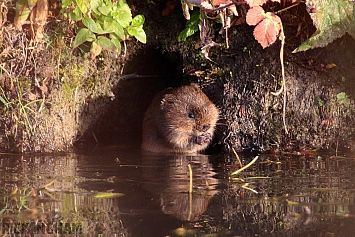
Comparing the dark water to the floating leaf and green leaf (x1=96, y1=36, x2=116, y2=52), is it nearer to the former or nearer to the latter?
the floating leaf

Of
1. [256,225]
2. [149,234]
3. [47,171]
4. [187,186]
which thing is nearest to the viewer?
[149,234]

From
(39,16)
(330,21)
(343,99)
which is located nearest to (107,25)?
(39,16)

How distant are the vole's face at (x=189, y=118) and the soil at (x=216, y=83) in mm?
151

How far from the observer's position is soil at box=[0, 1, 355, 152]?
610cm

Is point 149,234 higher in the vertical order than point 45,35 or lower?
lower

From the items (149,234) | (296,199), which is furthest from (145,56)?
(149,234)

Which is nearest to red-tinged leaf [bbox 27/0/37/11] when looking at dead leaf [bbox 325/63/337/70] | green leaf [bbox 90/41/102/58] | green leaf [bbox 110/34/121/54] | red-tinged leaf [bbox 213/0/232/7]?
green leaf [bbox 90/41/102/58]

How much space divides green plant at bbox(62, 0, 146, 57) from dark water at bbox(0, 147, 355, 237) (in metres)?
1.15

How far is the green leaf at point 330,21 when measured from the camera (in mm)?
5609

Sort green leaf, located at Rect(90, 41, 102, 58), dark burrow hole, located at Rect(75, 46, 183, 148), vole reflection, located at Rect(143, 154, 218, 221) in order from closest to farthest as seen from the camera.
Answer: vole reflection, located at Rect(143, 154, 218, 221), green leaf, located at Rect(90, 41, 102, 58), dark burrow hole, located at Rect(75, 46, 183, 148)

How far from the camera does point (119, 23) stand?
581 cm

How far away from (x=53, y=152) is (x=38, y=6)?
1.52m

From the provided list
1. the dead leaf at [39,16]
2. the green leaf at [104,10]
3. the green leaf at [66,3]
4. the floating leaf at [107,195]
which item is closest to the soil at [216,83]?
the dead leaf at [39,16]

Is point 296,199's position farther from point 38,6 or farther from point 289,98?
point 38,6
